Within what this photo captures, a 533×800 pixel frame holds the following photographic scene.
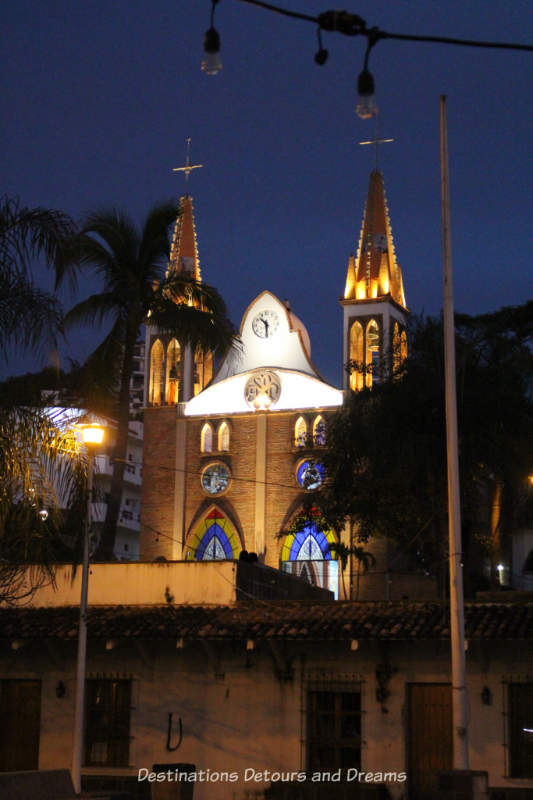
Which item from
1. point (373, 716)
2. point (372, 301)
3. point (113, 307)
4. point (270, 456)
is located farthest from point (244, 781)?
point (372, 301)

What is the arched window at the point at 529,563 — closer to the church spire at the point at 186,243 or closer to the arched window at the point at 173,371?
the arched window at the point at 173,371

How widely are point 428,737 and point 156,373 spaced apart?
33.2m

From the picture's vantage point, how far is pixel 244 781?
887 inches

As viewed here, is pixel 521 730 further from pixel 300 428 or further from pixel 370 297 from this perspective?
pixel 370 297

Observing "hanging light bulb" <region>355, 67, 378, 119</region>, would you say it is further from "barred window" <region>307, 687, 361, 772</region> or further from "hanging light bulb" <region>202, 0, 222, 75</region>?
"barred window" <region>307, 687, 361, 772</region>

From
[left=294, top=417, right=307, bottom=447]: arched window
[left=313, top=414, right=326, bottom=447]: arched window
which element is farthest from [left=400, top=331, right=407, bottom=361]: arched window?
[left=294, top=417, right=307, bottom=447]: arched window

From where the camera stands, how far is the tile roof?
21.0m

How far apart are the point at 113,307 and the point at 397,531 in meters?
9.20

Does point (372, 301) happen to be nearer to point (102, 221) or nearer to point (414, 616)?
point (102, 221)

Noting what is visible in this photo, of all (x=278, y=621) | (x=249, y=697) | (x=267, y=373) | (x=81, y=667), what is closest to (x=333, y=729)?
(x=249, y=697)

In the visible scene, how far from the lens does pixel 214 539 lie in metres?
48.9

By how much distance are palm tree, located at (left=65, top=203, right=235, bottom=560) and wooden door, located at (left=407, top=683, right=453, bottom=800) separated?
36.6 feet

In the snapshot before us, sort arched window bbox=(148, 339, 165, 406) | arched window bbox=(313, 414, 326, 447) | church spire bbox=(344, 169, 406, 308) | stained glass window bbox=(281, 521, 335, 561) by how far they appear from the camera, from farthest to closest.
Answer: arched window bbox=(148, 339, 165, 406)
church spire bbox=(344, 169, 406, 308)
arched window bbox=(313, 414, 326, 447)
stained glass window bbox=(281, 521, 335, 561)

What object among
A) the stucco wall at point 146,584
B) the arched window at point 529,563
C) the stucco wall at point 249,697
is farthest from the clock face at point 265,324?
the stucco wall at point 249,697
